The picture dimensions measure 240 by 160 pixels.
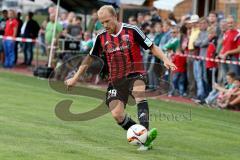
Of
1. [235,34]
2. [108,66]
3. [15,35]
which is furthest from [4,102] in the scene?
[15,35]

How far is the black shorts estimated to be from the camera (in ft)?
33.9

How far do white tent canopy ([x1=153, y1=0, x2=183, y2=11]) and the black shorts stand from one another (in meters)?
16.2

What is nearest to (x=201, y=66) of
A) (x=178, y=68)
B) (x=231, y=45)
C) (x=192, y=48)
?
(x=192, y=48)

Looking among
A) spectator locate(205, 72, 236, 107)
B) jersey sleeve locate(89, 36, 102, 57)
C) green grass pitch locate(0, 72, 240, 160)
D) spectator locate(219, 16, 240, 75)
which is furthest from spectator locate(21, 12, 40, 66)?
jersey sleeve locate(89, 36, 102, 57)

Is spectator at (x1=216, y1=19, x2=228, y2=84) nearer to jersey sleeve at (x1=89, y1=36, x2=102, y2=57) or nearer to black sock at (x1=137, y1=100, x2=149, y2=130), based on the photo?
jersey sleeve at (x1=89, y1=36, x2=102, y2=57)

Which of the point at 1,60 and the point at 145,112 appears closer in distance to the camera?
the point at 145,112

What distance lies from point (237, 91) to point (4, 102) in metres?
5.48

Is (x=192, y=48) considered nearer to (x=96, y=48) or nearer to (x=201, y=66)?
(x=201, y=66)

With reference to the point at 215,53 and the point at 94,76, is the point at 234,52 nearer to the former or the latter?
the point at 215,53

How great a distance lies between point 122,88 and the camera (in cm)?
1044

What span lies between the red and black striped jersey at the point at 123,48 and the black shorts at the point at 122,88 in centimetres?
7

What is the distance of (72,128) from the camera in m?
11.9

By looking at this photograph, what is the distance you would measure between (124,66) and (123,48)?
0.26 m

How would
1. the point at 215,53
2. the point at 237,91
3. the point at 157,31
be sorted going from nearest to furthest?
the point at 237,91, the point at 215,53, the point at 157,31
